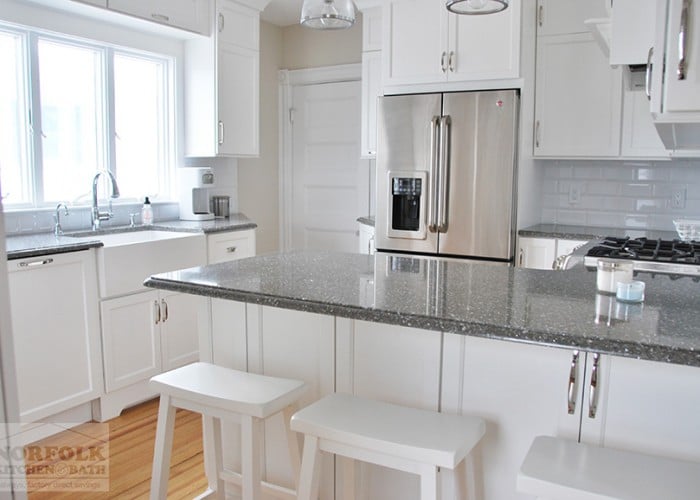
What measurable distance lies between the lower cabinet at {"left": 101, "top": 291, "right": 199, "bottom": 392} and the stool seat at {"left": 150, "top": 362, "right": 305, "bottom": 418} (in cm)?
145

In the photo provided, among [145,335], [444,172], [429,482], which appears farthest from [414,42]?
[429,482]

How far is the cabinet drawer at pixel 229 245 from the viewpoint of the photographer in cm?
382

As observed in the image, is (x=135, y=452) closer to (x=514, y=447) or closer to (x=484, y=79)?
(x=514, y=447)

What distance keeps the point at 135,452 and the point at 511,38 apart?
114 inches

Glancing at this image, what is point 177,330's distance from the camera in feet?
11.6

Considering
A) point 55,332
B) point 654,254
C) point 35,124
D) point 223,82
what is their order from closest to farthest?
point 654,254
point 55,332
point 35,124
point 223,82

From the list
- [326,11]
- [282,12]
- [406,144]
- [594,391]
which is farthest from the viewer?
[282,12]

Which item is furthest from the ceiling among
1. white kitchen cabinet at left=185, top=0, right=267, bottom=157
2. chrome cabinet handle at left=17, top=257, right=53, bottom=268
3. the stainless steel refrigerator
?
chrome cabinet handle at left=17, top=257, right=53, bottom=268

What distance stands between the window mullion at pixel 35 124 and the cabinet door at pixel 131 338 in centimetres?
84

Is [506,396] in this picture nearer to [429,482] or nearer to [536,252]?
[429,482]

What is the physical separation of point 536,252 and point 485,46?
47.8 inches

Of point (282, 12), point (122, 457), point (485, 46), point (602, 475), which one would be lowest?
point (122, 457)

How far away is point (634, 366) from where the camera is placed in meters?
1.50

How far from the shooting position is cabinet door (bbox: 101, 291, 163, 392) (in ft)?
10.4
